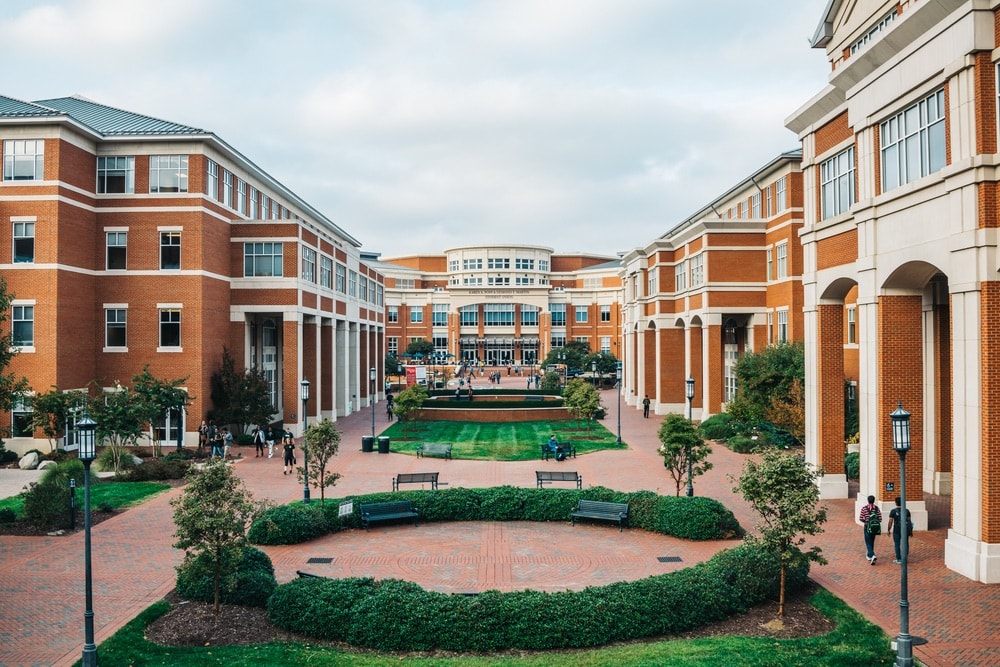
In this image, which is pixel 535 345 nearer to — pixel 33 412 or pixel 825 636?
pixel 33 412

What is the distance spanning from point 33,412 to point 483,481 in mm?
18571

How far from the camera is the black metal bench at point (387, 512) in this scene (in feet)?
60.9

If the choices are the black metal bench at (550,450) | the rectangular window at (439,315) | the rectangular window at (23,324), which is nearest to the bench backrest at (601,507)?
the black metal bench at (550,450)

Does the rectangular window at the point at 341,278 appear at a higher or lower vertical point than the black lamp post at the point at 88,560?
higher

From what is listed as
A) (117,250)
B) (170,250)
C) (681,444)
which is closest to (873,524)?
(681,444)

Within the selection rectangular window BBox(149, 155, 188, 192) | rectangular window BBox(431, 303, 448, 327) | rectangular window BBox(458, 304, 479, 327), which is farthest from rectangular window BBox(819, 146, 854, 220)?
rectangular window BBox(431, 303, 448, 327)

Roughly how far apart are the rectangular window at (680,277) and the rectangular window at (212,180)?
91.3ft

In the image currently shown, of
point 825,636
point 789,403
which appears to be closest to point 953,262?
point 825,636

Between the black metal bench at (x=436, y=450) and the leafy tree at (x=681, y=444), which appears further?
the black metal bench at (x=436, y=450)

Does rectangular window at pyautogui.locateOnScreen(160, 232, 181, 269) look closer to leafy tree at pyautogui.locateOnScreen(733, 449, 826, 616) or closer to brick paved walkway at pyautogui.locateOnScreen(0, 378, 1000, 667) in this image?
brick paved walkway at pyautogui.locateOnScreen(0, 378, 1000, 667)

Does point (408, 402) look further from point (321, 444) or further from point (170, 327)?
point (321, 444)

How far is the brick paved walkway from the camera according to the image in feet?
37.6

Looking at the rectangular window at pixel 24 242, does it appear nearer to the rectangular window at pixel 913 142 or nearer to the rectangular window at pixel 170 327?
the rectangular window at pixel 170 327

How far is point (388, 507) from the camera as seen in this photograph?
62.2ft
